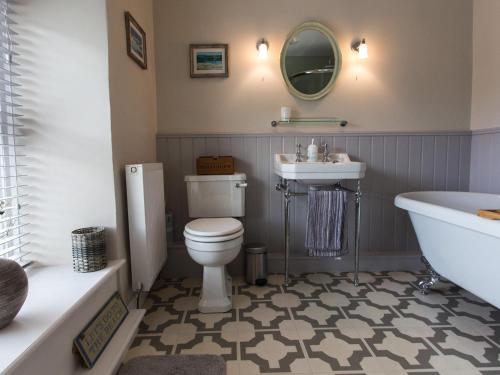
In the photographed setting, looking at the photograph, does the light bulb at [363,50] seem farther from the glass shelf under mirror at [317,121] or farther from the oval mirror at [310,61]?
the glass shelf under mirror at [317,121]

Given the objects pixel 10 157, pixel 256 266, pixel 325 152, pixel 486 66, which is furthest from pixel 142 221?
pixel 486 66

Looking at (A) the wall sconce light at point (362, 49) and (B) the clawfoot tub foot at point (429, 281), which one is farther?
(A) the wall sconce light at point (362, 49)

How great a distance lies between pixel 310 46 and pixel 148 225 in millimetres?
1832

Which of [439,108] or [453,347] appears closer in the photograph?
[453,347]

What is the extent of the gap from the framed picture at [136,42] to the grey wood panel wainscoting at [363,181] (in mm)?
603

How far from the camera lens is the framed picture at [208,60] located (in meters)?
2.39

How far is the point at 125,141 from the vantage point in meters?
1.73

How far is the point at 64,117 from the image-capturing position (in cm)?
147

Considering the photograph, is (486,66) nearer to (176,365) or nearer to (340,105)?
(340,105)

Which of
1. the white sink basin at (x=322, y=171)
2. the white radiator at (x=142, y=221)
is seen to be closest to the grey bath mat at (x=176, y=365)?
the white radiator at (x=142, y=221)

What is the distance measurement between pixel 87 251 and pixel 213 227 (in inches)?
28.0

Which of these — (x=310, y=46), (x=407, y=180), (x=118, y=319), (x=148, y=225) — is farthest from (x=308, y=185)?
(x=118, y=319)

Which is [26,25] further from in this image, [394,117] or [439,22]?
[439,22]

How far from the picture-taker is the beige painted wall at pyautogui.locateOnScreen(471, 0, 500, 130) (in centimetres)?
230
